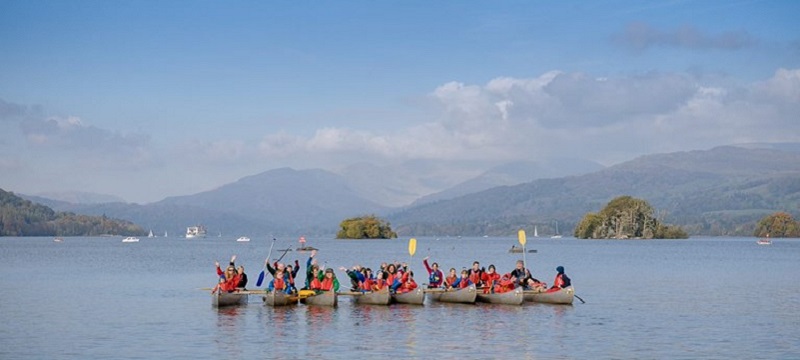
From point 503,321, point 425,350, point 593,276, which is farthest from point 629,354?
point 593,276

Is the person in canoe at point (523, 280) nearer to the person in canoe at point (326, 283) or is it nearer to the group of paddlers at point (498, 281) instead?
the group of paddlers at point (498, 281)

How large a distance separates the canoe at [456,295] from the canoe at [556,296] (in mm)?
2680

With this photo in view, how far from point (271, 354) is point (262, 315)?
10702 mm

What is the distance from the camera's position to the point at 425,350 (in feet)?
110

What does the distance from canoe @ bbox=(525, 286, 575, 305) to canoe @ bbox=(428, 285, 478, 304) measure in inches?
105

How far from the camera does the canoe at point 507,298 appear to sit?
154ft

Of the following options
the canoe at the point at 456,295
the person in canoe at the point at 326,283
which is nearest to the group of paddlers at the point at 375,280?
the person in canoe at the point at 326,283

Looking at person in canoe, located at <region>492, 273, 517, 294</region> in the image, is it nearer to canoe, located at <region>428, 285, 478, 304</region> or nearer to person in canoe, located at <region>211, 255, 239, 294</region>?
canoe, located at <region>428, 285, 478, 304</region>

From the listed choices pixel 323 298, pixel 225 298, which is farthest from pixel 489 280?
pixel 225 298

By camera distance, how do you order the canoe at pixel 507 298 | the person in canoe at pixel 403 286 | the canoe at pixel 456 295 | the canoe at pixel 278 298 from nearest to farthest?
the canoe at pixel 278 298, the canoe at pixel 507 298, the person in canoe at pixel 403 286, the canoe at pixel 456 295

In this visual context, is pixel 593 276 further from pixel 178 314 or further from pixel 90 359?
pixel 90 359

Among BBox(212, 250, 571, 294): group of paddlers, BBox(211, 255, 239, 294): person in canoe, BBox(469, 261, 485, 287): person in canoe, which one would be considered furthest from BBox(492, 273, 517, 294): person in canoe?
BBox(211, 255, 239, 294): person in canoe

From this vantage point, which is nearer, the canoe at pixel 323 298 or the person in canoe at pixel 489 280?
the canoe at pixel 323 298

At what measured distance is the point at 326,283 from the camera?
46156 mm
